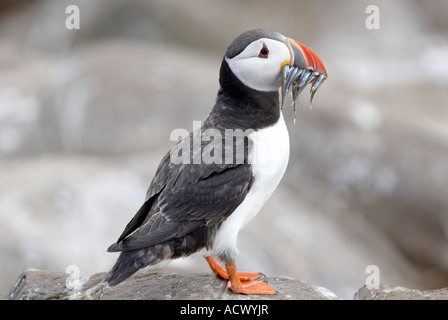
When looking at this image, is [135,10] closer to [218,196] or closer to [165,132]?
[165,132]

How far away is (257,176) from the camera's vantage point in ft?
14.3

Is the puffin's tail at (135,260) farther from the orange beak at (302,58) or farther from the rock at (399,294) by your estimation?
the rock at (399,294)

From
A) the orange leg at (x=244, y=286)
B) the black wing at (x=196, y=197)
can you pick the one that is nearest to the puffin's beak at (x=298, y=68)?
the black wing at (x=196, y=197)

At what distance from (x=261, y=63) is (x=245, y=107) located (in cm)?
36

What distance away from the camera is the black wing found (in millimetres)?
4230

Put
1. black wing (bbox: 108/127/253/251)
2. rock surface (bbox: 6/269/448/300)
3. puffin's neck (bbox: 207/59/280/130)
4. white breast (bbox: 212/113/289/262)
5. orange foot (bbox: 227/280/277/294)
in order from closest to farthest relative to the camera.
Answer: black wing (bbox: 108/127/253/251)
white breast (bbox: 212/113/289/262)
puffin's neck (bbox: 207/59/280/130)
orange foot (bbox: 227/280/277/294)
rock surface (bbox: 6/269/448/300)

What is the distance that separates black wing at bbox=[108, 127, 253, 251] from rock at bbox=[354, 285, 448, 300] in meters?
1.37

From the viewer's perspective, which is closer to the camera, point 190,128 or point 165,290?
point 165,290

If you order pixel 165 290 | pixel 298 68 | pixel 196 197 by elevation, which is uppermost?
pixel 298 68

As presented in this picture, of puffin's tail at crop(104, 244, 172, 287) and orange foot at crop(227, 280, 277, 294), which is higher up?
puffin's tail at crop(104, 244, 172, 287)

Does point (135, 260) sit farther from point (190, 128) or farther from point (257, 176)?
point (190, 128)

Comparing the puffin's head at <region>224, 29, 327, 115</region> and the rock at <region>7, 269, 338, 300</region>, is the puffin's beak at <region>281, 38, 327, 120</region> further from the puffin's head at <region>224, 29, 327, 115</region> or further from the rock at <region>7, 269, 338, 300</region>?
the rock at <region>7, 269, 338, 300</region>

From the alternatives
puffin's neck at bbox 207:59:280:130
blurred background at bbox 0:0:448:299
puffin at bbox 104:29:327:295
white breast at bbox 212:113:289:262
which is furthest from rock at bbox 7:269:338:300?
blurred background at bbox 0:0:448:299

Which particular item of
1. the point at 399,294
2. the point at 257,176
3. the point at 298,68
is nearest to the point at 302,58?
the point at 298,68
